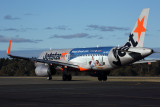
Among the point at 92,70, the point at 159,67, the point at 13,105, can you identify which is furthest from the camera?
the point at 159,67

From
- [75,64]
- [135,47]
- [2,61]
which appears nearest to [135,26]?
[135,47]

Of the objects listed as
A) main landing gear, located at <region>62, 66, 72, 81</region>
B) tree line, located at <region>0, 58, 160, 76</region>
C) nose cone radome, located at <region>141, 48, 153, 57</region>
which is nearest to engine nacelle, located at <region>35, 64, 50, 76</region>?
main landing gear, located at <region>62, 66, 72, 81</region>

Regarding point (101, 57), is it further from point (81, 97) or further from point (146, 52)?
point (81, 97)

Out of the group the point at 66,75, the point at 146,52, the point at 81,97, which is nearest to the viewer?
the point at 81,97

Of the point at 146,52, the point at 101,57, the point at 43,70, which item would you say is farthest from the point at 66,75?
the point at 146,52

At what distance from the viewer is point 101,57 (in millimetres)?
44406

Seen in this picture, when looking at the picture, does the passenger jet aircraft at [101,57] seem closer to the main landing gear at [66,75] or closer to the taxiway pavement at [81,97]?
the main landing gear at [66,75]

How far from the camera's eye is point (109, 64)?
143ft

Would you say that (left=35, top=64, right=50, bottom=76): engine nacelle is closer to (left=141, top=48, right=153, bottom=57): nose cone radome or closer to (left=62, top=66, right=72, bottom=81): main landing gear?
(left=62, top=66, right=72, bottom=81): main landing gear

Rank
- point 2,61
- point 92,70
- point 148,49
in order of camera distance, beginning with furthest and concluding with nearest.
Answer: point 2,61 < point 92,70 < point 148,49

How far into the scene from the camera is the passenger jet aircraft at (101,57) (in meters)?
41.9

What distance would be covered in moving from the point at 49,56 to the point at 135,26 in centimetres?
1543

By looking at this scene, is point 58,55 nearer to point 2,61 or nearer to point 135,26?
point 135,26

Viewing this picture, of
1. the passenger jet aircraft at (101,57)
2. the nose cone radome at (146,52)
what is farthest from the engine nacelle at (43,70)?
the nose cone radome at (146,52)
